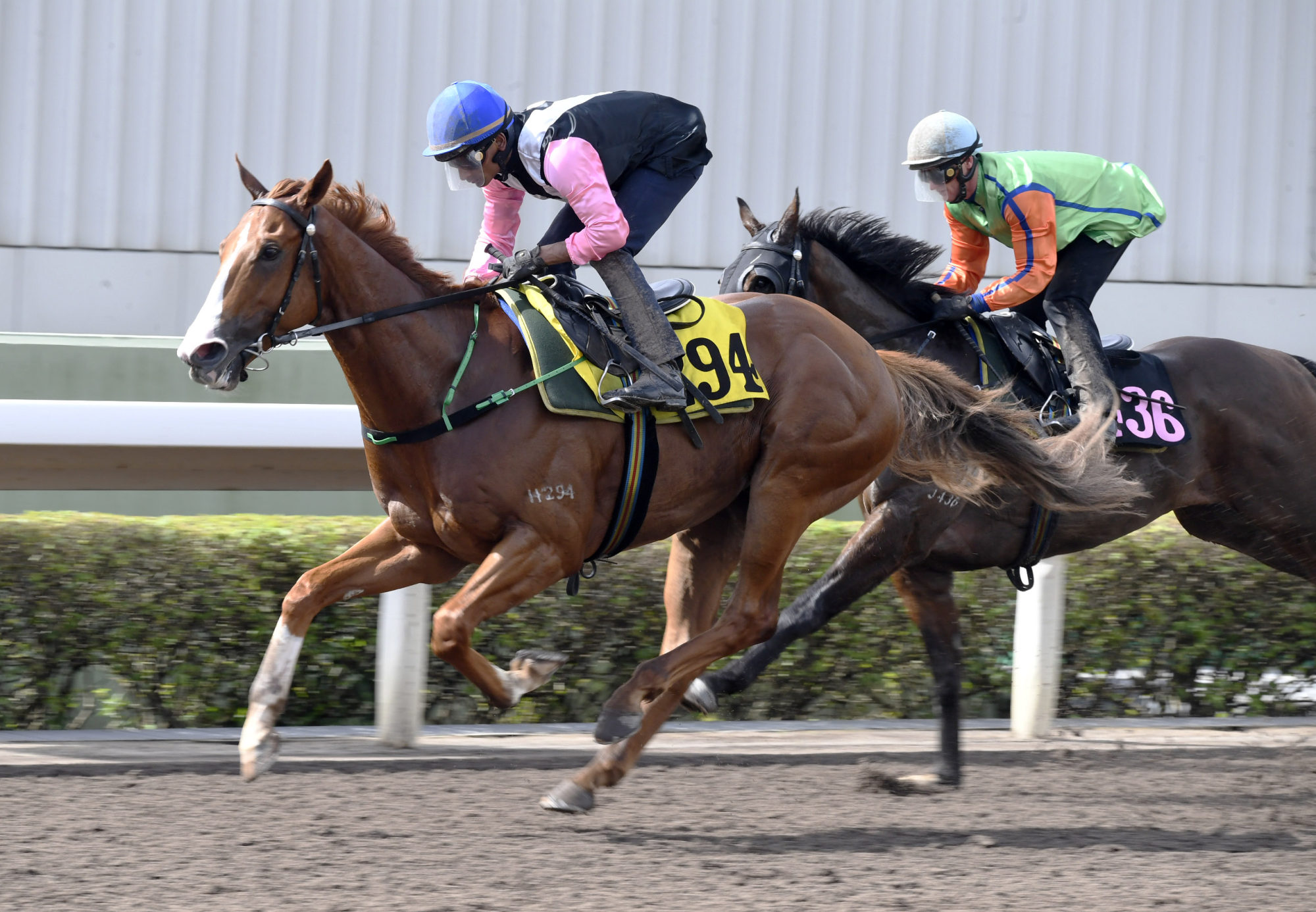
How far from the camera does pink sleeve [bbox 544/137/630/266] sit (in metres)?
3.75

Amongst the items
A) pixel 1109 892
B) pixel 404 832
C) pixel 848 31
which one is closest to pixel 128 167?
pixel 848 31

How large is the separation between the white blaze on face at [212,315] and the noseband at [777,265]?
74.6 inches

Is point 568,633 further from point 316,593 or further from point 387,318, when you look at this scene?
point 387,318

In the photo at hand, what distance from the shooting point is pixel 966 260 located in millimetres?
5250

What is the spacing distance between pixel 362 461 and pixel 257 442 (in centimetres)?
39

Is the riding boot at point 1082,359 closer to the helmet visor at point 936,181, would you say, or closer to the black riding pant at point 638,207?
the helmet visor at point 936,181

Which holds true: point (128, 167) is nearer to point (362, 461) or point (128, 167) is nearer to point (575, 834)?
point (362, 461)

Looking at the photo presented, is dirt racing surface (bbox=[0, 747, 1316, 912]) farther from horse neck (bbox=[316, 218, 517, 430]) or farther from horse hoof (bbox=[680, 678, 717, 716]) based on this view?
horse neck (bbox=[316, 218, 517, 430])

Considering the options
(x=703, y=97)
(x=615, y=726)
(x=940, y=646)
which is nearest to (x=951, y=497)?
(x=940, y=646)

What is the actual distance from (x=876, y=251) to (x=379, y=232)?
1869 millimetres

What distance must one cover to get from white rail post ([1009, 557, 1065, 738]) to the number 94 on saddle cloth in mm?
1612

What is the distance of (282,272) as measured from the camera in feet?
11.4

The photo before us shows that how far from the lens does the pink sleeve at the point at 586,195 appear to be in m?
3.75

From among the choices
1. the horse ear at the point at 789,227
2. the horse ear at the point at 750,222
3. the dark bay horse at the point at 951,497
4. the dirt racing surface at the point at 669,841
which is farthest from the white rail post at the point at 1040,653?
the horse ear at the point at 750,222
